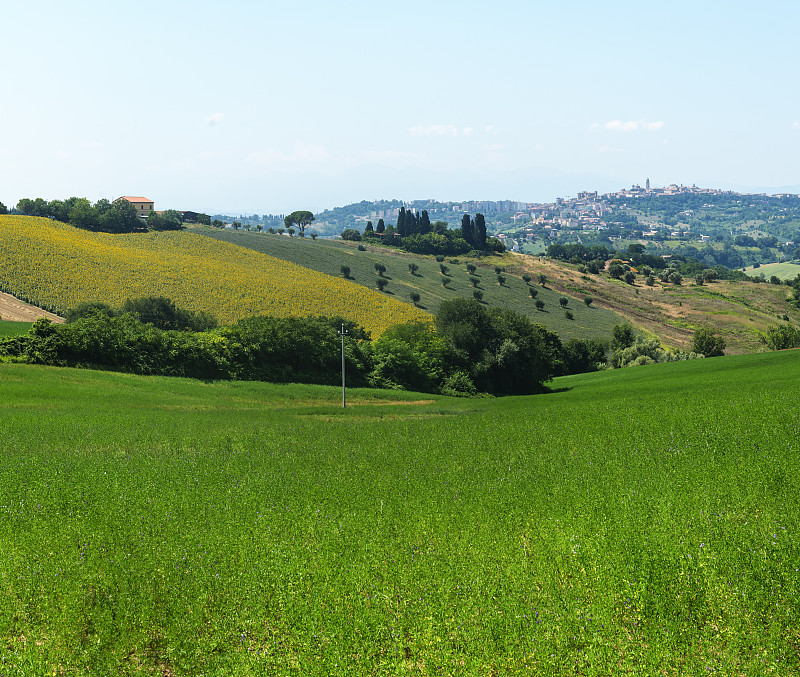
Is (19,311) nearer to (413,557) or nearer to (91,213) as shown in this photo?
(91,213)

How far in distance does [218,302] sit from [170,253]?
31.7m

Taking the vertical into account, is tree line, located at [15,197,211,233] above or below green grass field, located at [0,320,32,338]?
above

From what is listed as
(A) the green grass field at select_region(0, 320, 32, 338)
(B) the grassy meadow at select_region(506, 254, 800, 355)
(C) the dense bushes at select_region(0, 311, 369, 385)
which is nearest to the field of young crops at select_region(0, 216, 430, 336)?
(A) the green grass field at select_region(0, 320, 32, 338)

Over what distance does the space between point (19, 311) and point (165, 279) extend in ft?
90.1

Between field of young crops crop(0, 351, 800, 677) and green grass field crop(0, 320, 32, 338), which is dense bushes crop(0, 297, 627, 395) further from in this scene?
field of young crops crop(0, 351, 800, 677)

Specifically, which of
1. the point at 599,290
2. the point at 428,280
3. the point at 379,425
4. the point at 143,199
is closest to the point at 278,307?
the point at 428,280

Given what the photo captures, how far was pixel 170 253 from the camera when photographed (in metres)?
127

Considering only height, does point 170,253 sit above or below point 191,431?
above

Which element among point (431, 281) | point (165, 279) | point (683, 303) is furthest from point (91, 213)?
point (683, 303)

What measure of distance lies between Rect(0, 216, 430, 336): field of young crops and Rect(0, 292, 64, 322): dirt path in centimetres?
198

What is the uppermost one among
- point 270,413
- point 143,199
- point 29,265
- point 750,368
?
point 143,199

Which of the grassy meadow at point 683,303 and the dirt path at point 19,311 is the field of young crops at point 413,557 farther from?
the grassy meadow at point 683,303

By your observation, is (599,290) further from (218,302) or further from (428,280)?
(218,302)

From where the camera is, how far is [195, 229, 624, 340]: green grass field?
403ft
